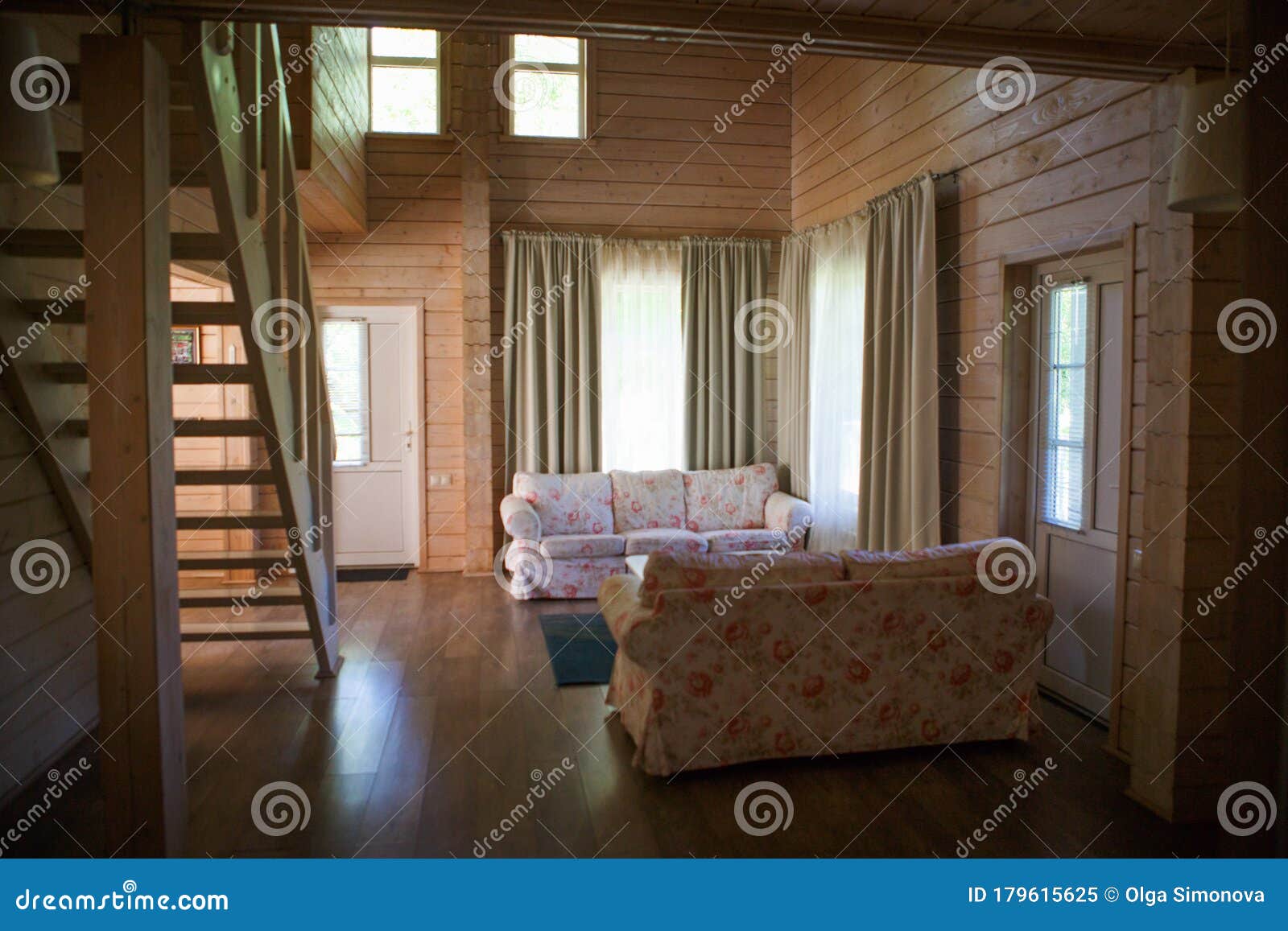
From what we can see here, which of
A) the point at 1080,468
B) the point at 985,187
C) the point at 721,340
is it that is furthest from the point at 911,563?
the point at 721,340

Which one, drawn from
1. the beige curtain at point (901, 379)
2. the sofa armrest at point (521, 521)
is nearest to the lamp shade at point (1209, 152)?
the beige curtain at point (901, 379)

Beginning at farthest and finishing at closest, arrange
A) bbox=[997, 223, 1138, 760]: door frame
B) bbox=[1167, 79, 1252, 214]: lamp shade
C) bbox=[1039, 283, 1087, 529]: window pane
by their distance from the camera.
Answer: bbox=[997, 223, 1138, 760]: door frame
bbox=[1039, 283, 1087, 529]: window pane
bbox=[1167, 79, 1252, 214]: lamp shade

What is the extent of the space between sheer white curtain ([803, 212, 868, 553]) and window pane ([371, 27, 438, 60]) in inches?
125

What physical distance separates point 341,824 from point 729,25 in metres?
2.80

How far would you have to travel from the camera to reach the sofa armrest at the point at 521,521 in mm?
6523

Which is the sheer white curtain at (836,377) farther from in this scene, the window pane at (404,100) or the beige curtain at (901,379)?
the window pane at (404,100)

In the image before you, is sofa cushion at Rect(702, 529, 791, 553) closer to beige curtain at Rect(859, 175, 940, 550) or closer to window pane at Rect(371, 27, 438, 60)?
beige curtain at Rect(859, 175, 940, 550)

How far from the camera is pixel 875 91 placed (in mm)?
5859

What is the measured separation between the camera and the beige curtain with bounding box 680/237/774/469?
7.44 meters

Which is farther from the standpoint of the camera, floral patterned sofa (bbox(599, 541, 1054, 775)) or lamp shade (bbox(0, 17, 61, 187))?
floral patterned sofa (bbox(599, 541, 1054, 775))

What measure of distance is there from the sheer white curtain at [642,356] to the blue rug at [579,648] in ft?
5.81

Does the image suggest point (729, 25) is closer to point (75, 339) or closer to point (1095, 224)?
point (1095, 224)

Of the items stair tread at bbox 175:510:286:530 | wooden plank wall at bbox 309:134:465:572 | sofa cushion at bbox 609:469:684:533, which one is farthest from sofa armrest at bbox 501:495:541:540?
stair tread at bbox 175:510:286:530

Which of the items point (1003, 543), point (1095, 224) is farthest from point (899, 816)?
point (1095, 224)
